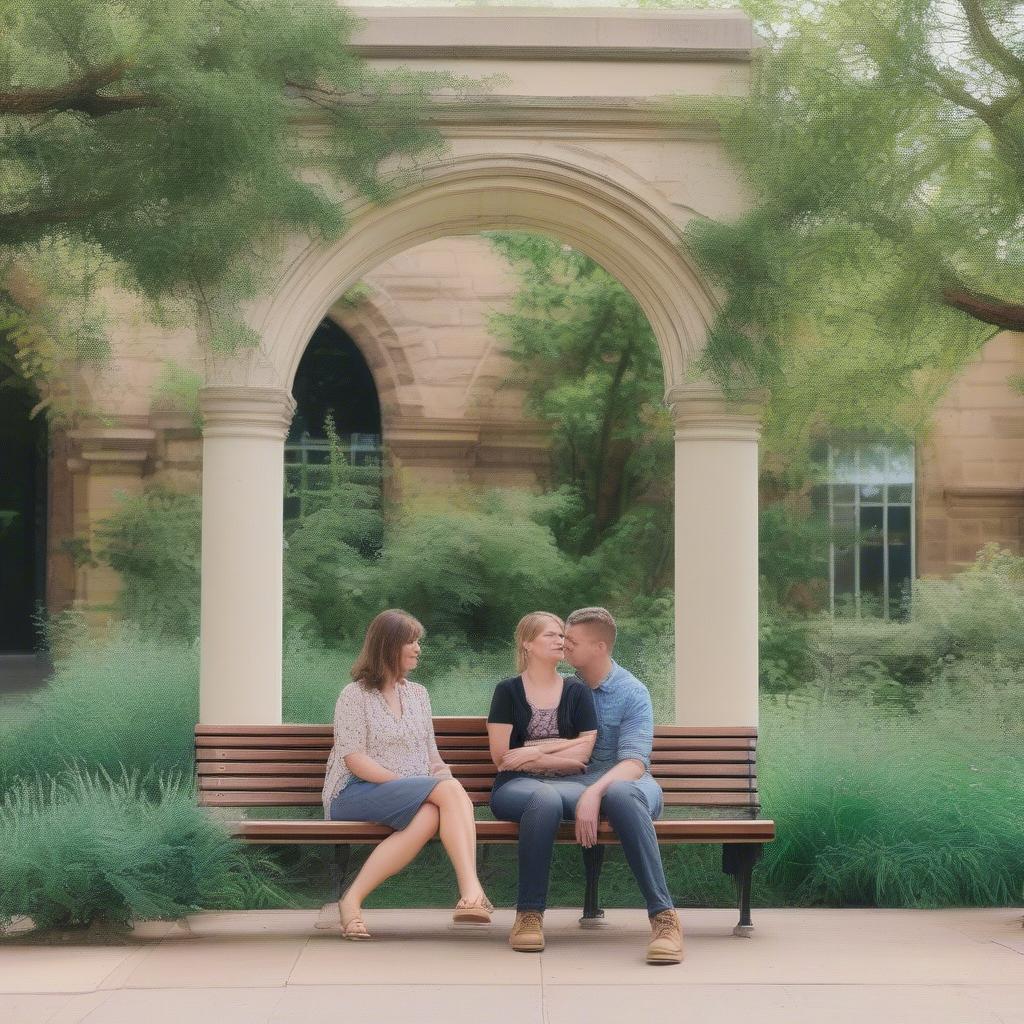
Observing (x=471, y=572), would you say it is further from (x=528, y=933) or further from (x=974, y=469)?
(x=528, y=933)

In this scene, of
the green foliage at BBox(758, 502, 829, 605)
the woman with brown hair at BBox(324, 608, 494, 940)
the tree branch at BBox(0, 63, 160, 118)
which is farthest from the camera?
the green foliage at BBox(758, 502, 829, 605)

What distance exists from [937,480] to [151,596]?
24.6 ft

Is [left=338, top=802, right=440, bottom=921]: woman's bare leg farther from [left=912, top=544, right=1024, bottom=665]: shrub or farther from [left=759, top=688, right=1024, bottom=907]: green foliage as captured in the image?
[left=912, top=544, right=1024, bottom=665]: shrub

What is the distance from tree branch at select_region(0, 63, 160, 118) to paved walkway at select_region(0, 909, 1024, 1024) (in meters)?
3.36

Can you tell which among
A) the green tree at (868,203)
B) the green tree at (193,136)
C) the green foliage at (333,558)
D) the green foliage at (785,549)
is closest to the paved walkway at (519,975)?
the green tree at (868,203)

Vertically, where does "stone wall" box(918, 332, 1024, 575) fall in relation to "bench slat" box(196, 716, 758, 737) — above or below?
above

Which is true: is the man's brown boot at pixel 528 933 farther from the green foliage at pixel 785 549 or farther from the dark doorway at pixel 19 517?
the dark doorway at pixel 19 517

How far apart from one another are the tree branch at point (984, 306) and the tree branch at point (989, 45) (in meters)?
0.88

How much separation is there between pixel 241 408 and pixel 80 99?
163 centimetres

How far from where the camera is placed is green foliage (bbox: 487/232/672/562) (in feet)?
45.1

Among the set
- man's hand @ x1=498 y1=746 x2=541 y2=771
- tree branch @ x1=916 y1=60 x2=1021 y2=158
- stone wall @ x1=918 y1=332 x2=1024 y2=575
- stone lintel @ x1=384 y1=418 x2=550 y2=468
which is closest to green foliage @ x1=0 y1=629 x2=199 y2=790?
man's hand @ x1=498 y1=746 x2=541 y2=771

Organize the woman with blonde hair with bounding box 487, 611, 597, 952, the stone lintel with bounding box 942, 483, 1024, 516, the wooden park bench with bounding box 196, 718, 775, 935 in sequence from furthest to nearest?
the stone lintel with bounding box 942, 483, 1024, 516, the wooden park bench with bounding box 196, 718, 775, 935, the woman with blonde hair with bounding box 487, 611, 597, 952

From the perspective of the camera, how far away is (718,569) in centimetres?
754

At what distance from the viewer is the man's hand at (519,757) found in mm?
5375
